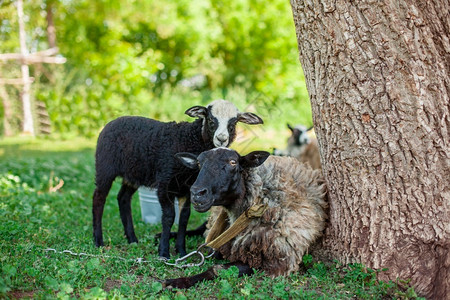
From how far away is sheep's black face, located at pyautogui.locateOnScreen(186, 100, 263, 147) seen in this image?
474 cm

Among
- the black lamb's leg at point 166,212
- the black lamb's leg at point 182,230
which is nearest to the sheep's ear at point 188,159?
the black lamb's leg at point 166,212

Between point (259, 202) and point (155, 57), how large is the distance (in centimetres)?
1650

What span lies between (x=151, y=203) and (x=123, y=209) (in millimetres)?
758

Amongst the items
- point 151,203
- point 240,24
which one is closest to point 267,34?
point 240,24

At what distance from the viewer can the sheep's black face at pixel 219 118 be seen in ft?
15.5

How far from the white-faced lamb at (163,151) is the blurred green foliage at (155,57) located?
1050 cm

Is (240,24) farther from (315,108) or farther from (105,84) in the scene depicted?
(315,108)

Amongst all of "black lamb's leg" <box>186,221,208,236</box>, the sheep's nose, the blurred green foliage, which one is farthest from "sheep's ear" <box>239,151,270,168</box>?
the blurred green foliage

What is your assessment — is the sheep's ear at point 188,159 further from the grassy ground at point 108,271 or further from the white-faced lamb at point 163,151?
the grassy ground at point 108,271

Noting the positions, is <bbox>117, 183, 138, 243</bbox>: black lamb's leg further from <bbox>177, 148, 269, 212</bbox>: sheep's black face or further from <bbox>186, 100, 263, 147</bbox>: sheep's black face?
<bbox>177, 148, 269, 212</bbox>: sheep's black face

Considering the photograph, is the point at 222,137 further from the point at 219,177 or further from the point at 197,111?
the point at 219,177

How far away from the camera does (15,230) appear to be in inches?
179

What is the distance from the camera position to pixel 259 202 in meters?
4.02

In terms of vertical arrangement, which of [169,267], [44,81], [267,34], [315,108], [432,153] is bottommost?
[169,267]
